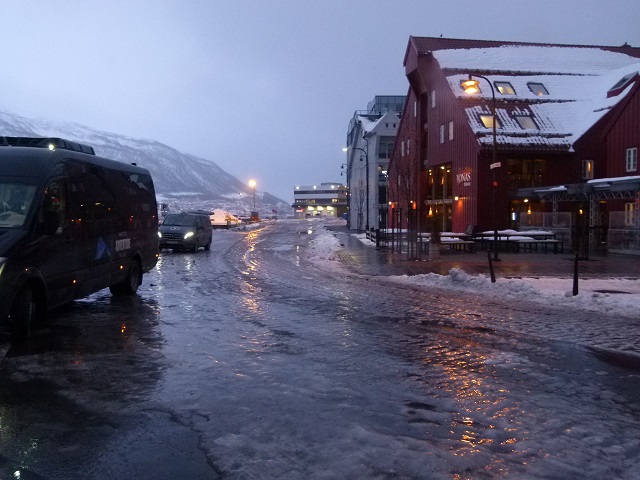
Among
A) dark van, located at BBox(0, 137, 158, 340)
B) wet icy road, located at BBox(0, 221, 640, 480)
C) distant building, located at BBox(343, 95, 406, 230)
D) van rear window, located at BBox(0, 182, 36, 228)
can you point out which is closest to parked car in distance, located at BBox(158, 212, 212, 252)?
dark van, located at BBox(0, 137, 158, 340)

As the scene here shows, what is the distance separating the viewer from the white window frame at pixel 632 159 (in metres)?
30.9

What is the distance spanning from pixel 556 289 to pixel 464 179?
24676mm

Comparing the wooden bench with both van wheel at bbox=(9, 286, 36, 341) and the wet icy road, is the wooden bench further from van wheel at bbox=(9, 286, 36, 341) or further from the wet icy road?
van wheel at bbox=(9, 286, 36, 341)

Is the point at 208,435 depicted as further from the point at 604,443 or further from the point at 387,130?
the point at 387,130

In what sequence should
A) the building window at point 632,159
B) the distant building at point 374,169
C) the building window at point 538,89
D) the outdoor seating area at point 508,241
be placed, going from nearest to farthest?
the outdoor seating area at point 508,241 → the building window at point 632,159 → the building window at point 538,89 → the distant building at point 374,169

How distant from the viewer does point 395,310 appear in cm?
1118

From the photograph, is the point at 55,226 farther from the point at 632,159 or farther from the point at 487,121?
the point at 487,121

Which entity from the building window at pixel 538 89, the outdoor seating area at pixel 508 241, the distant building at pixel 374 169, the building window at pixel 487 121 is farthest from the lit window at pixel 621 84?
the distant building at pixel 374 169

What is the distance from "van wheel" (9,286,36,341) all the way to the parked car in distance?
18483 millimetres

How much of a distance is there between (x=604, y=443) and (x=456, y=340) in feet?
12.9

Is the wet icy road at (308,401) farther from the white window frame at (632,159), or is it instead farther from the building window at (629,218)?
the white window frame at (632,159)

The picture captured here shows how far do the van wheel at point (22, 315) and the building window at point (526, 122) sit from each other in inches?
1336

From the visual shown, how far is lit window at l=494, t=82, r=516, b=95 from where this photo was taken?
39.3 metres

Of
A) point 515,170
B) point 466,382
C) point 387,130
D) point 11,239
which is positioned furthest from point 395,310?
point 387,130
